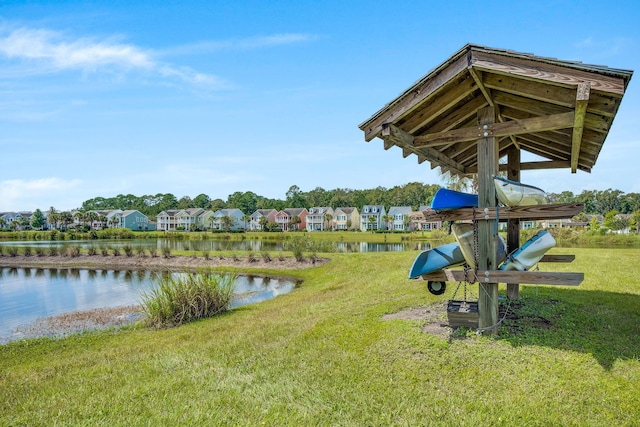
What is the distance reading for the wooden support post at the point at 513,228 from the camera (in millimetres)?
7320

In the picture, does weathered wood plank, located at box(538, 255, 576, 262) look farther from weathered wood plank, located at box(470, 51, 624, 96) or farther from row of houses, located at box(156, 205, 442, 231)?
row of houses, located at box(156, 205, 442, 231)

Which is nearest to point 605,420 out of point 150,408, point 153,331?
point 150,408

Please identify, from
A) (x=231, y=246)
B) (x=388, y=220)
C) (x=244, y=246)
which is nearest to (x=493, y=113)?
(x=244, y=246)

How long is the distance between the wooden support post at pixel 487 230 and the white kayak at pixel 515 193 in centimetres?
13

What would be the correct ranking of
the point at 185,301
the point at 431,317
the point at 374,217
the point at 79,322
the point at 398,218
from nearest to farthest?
the point at 431,317 < the point at 185,301 < the point at 79,322 < the point at 398,218 < the point at 374,217

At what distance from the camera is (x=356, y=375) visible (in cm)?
455

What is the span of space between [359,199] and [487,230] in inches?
3845

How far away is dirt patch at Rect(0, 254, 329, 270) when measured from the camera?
75.8 ft

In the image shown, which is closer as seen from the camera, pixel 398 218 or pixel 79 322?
pixel 79 322

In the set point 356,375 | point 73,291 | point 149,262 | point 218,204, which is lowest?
point 73,291

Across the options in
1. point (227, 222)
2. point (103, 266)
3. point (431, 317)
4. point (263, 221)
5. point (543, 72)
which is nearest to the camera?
point (543, 72)

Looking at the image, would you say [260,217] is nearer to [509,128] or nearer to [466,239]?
[466,239]

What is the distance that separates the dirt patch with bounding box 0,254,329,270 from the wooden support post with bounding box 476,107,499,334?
656 inches

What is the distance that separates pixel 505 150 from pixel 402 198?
91749 mm
